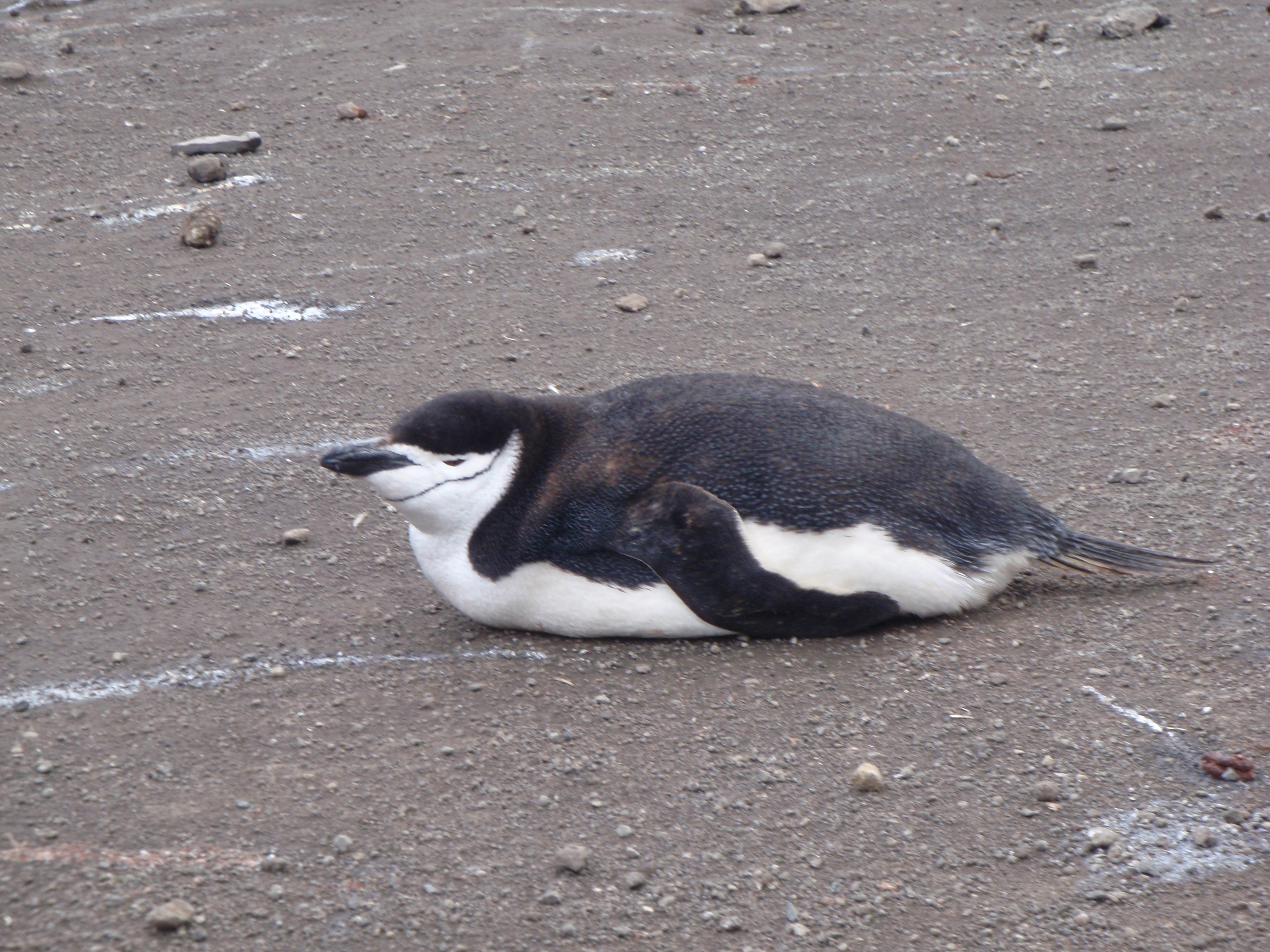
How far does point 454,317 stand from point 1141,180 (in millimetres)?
3742

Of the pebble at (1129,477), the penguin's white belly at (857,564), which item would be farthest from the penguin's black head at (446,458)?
the pebble at (1129,477)

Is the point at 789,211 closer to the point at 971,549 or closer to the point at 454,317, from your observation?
the point at 454,317

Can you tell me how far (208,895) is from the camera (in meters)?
2.55

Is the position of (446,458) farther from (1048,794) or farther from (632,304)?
(632,304)

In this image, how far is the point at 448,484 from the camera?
3.41 metres

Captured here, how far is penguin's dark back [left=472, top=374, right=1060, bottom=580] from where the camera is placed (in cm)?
338

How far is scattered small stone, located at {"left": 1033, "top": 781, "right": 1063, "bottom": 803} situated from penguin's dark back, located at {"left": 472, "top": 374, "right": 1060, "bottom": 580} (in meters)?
0.74

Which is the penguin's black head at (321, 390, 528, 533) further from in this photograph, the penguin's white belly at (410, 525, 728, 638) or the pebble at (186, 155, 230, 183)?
the pebble at (186, 155, 230, 183)

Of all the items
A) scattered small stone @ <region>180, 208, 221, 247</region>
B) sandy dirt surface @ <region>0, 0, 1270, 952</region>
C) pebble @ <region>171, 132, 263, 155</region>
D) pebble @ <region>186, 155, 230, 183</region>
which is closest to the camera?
sandy dirt surface @ <region>0, 0, 1270, 952</region>

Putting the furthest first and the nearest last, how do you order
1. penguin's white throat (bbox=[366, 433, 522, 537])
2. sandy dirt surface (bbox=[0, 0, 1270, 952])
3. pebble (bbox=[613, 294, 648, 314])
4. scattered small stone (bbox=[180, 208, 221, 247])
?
scattered small stone (bbox=[180, 208, 221, 247]) < pebble (bbox=[613, 294, 648, 314]) < penguin's white throat (bbox=[366, 433, 522, 537]) < sandy dirt surface (bbox=[0, 0, 1270, 952])

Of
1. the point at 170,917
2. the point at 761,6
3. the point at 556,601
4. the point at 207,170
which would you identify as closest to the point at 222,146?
the point at 207,170

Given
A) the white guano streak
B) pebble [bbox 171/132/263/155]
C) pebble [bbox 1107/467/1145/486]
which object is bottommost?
pebble [bbox 1107/467/1145/486]

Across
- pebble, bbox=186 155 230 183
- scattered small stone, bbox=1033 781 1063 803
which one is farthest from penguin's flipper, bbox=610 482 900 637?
pebble, bbox=186 155 230 183

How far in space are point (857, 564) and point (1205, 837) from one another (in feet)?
3.33
